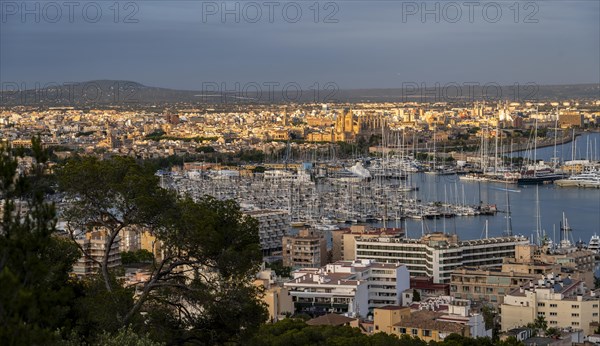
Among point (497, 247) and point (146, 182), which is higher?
point (146, 182)

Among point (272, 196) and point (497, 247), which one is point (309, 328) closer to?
point (497, 247)

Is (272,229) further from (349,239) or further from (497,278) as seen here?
(497,278)

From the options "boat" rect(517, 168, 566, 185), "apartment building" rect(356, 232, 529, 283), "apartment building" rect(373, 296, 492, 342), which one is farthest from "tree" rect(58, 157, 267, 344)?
"boat" rect(517, 168, 566, 185)

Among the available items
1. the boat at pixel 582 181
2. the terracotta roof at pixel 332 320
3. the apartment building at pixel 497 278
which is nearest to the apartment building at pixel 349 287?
the apartment building at pixel 497 278

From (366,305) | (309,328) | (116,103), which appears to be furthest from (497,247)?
(116,103)

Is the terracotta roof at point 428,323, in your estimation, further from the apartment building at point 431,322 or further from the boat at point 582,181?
the boat at point 582,181

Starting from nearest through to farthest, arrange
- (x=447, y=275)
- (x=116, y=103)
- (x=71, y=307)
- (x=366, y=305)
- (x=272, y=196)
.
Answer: (x=71, y=307) < (x=366, y=305) < (x=447, y=275) < (x=272, y=196) < (x=116, y=103)

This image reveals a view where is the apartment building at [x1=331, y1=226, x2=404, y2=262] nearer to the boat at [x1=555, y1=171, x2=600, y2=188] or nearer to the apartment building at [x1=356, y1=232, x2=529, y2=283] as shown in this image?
the apartment building at [x1=356, y1=232, x2=529, y2=283]
